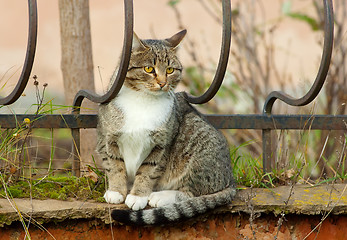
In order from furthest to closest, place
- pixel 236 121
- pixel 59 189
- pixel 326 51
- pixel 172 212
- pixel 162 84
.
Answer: pixel 236 121 < pixel 326 51 < pixel 59 189 < pixel 162 84 < pixel 172 212

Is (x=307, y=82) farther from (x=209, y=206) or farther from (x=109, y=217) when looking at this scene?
(x=109, y=217)

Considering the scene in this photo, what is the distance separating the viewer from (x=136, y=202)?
2.71m

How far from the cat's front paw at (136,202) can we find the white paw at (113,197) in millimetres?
41

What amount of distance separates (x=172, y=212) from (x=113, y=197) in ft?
1.23

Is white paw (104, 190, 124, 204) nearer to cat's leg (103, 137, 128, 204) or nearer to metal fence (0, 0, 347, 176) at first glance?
cat's leg (103, 137, 128, 204)

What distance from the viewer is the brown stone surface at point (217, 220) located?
105 inches

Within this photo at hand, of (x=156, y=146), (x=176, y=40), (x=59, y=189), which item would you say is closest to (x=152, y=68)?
(x=176, y=40)

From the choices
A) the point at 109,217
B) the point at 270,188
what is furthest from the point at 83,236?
the point at 270,188

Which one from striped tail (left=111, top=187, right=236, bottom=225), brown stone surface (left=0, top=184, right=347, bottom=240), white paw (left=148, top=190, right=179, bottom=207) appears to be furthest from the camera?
white paw (left=148, top=190, right=179, bottom=207)

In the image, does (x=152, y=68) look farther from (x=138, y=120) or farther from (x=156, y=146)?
(x=156, y=146)

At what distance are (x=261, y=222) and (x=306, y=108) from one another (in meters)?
2.23

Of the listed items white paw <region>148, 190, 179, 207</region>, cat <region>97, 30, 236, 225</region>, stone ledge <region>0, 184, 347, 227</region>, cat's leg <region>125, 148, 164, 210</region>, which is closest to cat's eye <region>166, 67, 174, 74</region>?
cat <region>97, 30, 236, 225</region>

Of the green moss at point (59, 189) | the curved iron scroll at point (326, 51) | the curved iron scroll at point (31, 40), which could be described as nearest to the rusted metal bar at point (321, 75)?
the curved iron scroll at point (326, 51)

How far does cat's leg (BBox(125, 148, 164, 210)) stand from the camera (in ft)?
9.16
